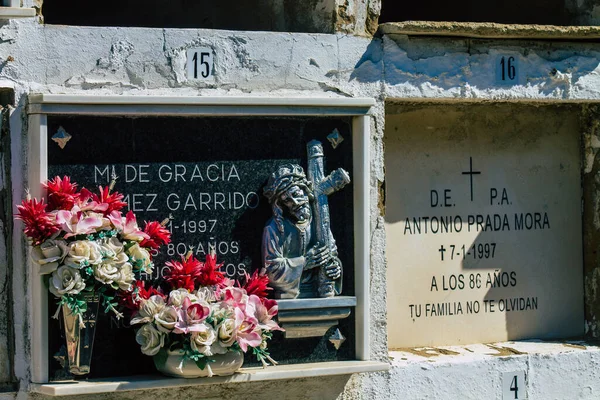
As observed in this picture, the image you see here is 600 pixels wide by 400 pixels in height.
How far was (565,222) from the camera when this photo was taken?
6.23 metres

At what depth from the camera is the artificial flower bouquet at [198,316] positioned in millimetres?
4836

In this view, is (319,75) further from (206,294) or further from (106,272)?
(106,272)

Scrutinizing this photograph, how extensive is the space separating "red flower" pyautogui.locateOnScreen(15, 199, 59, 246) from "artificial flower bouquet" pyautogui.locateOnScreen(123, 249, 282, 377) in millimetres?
458

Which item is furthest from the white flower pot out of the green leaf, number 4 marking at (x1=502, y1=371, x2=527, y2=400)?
number 4 marking at (x1=502, y1=371, x2=527, y2=400)

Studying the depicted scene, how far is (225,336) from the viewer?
484cm

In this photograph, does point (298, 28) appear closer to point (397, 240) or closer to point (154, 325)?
point (397, 240)

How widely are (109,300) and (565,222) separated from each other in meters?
2.64

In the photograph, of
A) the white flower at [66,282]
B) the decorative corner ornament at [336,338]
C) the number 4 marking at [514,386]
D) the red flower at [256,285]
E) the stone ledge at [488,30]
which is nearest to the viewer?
the white flower at [66,282]

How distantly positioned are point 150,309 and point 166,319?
0.28 ft

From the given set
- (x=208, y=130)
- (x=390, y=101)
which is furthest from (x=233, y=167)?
(x=390, y=101)

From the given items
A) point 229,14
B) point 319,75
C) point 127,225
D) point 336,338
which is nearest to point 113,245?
point 127,225

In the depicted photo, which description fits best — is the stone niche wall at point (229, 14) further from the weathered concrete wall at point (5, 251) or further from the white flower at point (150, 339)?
the white flower at point (150, 339)

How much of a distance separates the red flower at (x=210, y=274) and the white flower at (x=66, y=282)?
0.56 metres

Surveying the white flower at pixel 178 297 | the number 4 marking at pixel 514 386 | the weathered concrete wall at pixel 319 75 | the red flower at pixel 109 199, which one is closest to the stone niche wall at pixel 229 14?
Result: the weathered concrete wall at pixel 319 75
